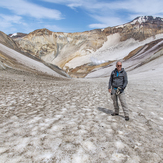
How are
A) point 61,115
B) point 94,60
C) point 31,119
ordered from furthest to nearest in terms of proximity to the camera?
point 94,60, point 61,115, point 31,119

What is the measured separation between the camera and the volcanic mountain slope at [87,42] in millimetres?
92750

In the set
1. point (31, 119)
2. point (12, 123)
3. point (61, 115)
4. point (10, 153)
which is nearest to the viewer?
point (10, 153)

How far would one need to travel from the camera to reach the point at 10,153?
102 inches

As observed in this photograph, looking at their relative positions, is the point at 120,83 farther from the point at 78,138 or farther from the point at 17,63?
the point at 17,63

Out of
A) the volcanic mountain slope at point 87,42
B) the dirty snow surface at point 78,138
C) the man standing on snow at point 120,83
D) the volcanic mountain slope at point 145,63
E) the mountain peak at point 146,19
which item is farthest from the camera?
the mountain peak at point 146,19

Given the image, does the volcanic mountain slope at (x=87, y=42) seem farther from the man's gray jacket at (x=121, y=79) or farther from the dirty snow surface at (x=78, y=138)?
the dirty snow surface at (x=78, y=138)

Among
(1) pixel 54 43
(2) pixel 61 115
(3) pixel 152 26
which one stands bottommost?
(2) pixel 61 115

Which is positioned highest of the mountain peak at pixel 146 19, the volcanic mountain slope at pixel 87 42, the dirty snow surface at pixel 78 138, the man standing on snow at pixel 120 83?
the mountain peak at pixel 146 19

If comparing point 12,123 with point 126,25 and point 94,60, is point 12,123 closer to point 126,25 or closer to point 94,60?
point 94,60

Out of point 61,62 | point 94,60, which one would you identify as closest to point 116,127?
point 94,60

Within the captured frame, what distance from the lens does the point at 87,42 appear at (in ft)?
354

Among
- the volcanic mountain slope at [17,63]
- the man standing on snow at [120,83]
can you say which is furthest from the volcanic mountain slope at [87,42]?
the man standing on snow at [120,83]

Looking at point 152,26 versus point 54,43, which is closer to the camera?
point 152,26

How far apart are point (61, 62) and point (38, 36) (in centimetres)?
2661
